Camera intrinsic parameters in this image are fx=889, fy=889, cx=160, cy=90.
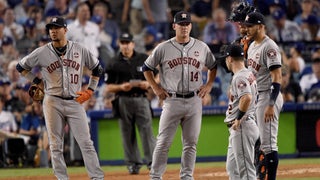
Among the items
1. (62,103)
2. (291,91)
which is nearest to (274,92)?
(62,103)

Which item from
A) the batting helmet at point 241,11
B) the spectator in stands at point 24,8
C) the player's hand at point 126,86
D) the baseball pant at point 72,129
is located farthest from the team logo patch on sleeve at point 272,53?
the spectator in stands at point 24,8

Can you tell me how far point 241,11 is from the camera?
36.5 feet

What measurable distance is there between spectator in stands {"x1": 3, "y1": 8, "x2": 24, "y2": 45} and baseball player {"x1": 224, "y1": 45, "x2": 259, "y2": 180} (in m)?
10.2

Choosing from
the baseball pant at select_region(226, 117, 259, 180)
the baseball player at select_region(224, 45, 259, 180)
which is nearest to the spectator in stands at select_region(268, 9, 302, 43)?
the baseball player at select_region(224, 45, 259, 180)

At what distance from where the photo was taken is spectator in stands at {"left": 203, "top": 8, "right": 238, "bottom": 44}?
61.0 feet

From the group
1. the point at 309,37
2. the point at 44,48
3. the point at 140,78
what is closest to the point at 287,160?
the point at 140,78

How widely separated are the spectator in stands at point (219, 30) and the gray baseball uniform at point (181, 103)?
770cm

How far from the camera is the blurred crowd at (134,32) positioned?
1628cm

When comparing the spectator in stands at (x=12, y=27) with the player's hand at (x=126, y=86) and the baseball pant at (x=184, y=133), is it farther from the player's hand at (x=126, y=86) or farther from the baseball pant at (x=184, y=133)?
the baseball pant at (x=184, y=133)

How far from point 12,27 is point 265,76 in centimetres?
987

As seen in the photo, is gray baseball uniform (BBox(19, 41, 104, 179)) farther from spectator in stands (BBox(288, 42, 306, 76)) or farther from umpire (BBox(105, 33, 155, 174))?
spectator in stands (BBox(288, 42, 306, 76))

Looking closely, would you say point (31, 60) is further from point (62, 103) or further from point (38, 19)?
point (38, 19)

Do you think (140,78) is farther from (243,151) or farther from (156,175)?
(243,151)

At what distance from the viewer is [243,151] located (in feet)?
30.9
